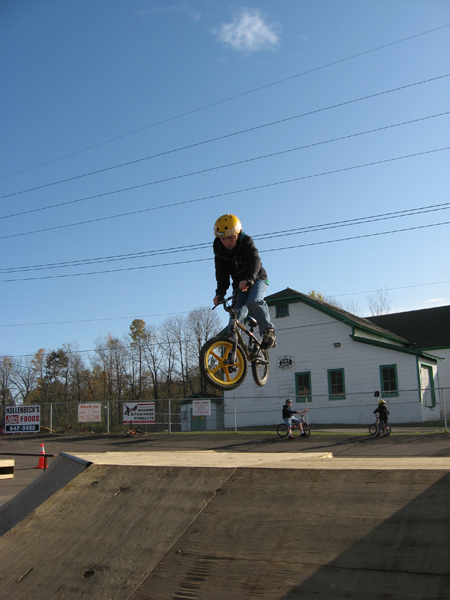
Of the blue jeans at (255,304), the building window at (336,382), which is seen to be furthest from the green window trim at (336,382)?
the blue jeans at (255,304)

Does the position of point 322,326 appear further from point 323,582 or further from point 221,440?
point 323,582

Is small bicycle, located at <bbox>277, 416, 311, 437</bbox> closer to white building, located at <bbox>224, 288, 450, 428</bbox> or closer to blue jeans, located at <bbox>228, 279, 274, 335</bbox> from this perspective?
white building, located at <bbox>224, 288, 450, 428</bbox>

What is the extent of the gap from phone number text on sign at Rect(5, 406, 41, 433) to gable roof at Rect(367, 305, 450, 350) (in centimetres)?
2500

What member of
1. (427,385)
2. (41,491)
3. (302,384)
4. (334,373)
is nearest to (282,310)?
(302,384)

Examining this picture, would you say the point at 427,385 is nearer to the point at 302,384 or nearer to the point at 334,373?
the point at 334,373

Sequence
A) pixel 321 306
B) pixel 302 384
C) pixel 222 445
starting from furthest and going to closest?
pixel 302 384, pixel 321 306, pixel 222 445

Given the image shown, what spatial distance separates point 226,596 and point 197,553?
43 centimetres

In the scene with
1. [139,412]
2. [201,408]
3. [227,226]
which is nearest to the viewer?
[227,226]

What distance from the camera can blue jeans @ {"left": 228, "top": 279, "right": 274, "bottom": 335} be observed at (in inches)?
269

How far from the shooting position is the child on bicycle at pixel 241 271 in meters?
6.62

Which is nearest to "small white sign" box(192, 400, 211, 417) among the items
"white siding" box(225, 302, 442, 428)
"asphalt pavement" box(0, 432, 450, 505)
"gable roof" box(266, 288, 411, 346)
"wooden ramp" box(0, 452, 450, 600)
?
"asphalt pavement" box(0, 432, 450, 505)

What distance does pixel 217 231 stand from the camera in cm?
662

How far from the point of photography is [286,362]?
95.5 feet

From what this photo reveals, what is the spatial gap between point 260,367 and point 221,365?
41.8 inches
